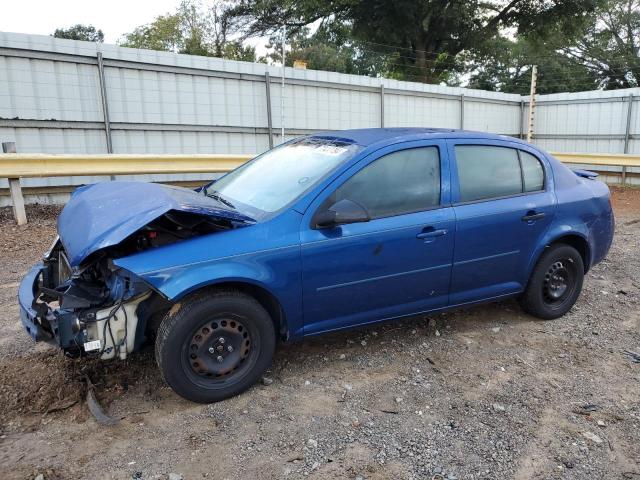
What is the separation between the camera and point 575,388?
3477mm

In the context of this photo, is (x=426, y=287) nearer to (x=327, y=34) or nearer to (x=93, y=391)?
(x=93, y=391)

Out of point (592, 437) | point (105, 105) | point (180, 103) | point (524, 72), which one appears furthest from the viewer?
point (524, 72)

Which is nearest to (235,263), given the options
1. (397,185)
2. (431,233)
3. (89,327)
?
(89,327)

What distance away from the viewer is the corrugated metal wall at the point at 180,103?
26.7 feet

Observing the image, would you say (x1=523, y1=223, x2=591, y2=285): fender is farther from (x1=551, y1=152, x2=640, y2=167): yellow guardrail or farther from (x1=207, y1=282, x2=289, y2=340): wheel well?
(x1=551, y1=152, x2=640, y2=167): yellow guardrail

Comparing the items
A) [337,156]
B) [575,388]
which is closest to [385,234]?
[337,156]

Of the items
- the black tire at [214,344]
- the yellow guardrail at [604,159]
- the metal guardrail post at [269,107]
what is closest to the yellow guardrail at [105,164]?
the metal guardrail post at [269,107]

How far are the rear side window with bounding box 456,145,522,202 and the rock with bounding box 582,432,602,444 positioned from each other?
1.78m

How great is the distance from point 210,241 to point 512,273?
8.29ft

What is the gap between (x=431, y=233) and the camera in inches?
148

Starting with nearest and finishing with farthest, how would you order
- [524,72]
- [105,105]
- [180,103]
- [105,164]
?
[105,164], [105,105], [180,103], [524,72]

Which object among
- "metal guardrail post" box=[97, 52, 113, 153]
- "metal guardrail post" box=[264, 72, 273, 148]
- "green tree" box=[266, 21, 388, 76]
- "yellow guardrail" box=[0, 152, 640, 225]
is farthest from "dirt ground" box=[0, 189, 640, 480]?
A: "green tree" box=[266, 21, 388, 76]

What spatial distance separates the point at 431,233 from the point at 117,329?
2.19 metres

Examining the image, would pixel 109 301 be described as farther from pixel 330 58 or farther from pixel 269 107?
pixel 330 58
